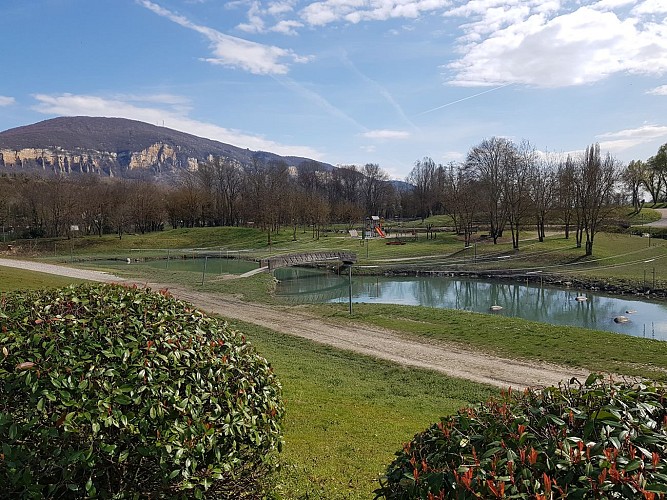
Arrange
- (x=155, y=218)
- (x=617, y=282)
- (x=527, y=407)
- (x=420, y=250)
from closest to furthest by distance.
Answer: (x=527, y=407) → (x=617, y=282) → (x=420, y=250) → (x=155, y=218)

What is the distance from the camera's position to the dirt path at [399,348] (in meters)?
14.6

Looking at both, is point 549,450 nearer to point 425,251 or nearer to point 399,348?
point 399,348

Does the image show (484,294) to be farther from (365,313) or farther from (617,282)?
(365,313)

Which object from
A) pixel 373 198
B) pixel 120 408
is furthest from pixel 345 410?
pixel 373 198

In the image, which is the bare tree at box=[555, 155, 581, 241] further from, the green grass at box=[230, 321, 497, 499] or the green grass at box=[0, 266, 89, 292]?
the green grass at box=[0, 266, 89, 292]

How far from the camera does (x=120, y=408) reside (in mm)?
3869

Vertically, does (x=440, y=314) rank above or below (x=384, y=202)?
below

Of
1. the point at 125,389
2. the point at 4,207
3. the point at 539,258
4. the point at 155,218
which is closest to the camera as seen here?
the point at 125,389

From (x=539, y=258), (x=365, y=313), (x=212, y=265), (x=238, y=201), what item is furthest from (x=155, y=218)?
(x=365, y=313)

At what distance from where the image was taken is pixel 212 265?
5175 centimetres

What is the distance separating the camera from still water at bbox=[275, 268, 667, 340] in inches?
1025

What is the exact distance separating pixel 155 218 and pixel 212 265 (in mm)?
39269

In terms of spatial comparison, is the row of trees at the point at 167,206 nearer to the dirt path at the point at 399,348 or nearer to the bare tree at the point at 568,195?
the bare tree at the point at 568,195

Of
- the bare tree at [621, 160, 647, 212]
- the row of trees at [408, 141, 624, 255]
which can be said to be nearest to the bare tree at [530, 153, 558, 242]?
the row of trees at [408, 141, 624, 255]
